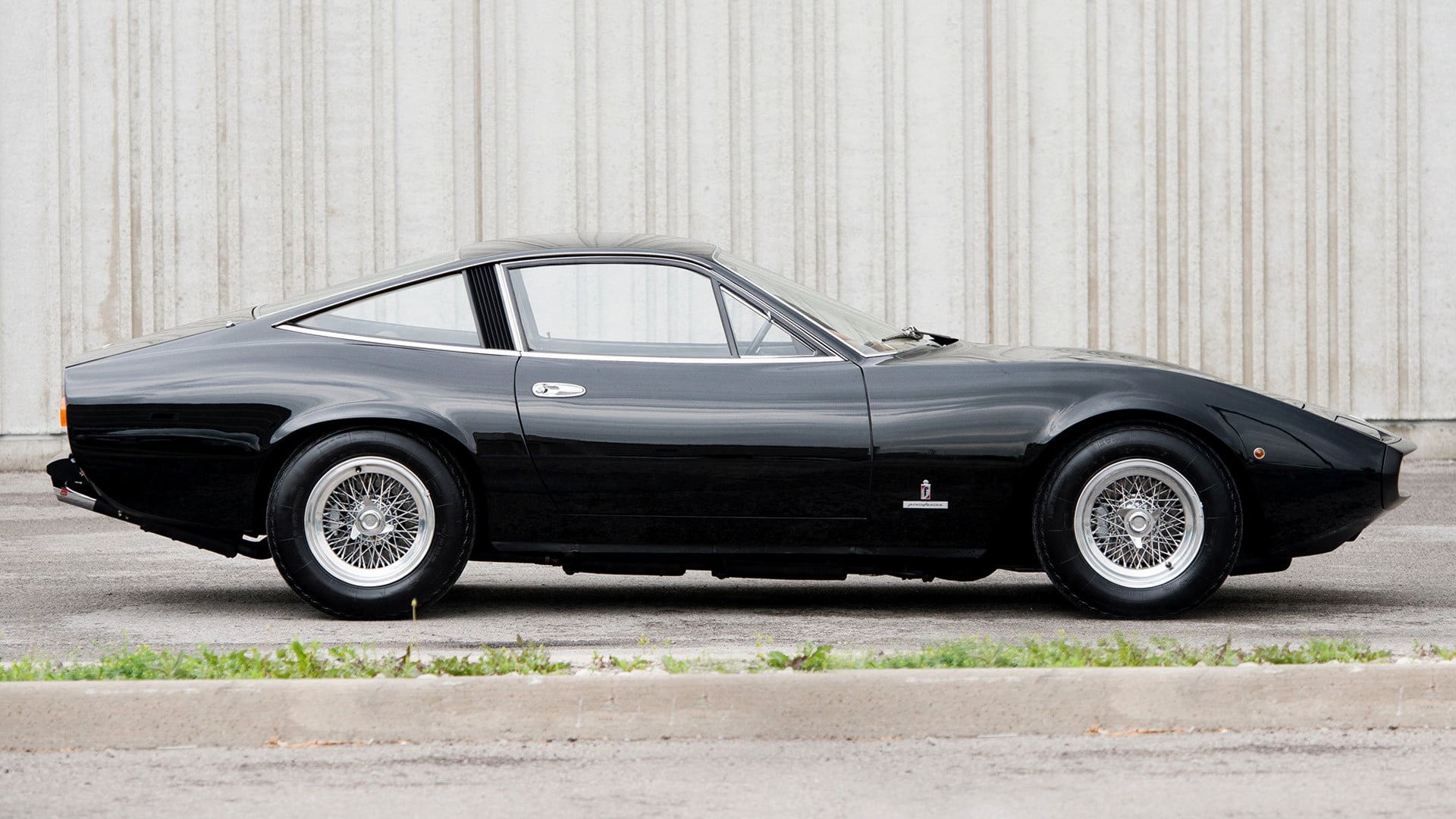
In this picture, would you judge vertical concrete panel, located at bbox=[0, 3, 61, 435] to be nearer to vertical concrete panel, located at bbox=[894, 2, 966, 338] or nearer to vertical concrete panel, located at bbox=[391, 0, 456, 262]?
vertical concrete panel, located at bbox=[391, 0, 456, 262]

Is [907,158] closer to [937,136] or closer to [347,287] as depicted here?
[937,136]

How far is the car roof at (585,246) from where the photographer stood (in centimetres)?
582

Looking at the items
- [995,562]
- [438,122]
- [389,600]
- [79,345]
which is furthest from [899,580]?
[79,345]

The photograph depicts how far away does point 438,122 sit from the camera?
12.1 meters

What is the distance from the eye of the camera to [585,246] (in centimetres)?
586

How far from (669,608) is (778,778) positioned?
2256mm

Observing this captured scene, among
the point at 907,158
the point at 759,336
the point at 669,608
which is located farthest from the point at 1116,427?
the point at 907,158

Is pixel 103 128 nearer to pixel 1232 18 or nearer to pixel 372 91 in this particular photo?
pixel 372 91

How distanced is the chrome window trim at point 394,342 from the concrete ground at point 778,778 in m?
1.91

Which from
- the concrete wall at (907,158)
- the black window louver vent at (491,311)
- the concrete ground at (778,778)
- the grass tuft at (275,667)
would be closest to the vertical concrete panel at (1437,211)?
the concrete wall at (907,158)

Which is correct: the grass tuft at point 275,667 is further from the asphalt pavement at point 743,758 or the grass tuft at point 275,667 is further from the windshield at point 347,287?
the windshield at point 347,287

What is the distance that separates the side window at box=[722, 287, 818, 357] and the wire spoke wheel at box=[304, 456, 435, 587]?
1.26 m

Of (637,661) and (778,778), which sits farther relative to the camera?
(637,661)

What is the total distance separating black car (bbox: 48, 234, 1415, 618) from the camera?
17.9 ft
